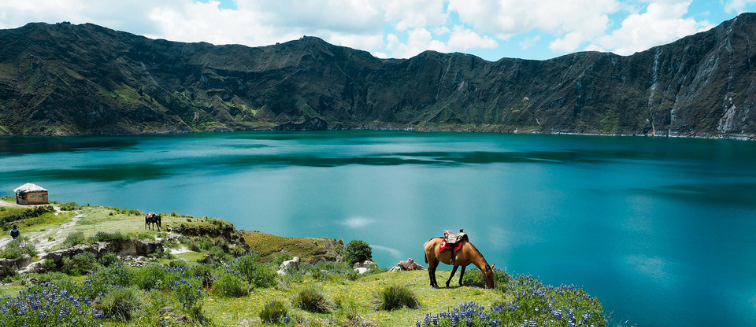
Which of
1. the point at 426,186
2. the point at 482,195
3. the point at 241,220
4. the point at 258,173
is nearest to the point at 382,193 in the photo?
the point at 426,186

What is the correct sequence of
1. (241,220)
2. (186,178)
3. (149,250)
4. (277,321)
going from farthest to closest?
(186,178)
(241,220)
(149,250)
(277,321)

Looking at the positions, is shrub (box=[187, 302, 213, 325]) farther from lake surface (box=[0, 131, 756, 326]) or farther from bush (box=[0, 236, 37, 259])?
lake surface (box=[0, 131, 756, 326])

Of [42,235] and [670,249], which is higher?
[42,235]

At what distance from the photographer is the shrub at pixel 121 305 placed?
28.3ft

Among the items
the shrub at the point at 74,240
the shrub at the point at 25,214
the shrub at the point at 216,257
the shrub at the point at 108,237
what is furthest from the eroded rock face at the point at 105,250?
the shrub at the point at 25,214

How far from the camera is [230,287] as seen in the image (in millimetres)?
11531

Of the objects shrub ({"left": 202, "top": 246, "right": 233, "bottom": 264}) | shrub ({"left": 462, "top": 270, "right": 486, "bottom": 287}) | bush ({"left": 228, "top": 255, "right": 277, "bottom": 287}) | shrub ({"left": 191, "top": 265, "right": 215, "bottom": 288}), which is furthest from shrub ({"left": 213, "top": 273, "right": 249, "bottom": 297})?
shrub ({"left": 202, "top": 246, "right": 233, "bottom": 264})

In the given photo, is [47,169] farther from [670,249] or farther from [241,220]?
[670,249]

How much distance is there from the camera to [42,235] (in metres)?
21.6

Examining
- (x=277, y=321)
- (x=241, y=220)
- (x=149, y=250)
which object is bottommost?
(x=241, y=220)

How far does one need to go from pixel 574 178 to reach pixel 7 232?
89.1 m

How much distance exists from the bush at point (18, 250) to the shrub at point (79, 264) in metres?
1.58

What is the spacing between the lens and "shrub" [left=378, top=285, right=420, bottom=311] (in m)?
11.8

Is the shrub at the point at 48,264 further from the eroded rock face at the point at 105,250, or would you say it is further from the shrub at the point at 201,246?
the shrub at the point at 201,246
